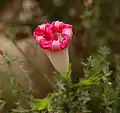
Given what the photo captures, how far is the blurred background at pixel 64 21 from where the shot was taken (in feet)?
3.43

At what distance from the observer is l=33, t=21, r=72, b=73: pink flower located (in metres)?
0.60

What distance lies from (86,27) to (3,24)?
0.37 m

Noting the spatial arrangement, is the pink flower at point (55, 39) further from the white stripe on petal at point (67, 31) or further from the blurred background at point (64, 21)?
the blurred background at point (64, 21)

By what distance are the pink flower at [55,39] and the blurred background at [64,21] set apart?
0.34m

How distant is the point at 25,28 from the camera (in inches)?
48.3

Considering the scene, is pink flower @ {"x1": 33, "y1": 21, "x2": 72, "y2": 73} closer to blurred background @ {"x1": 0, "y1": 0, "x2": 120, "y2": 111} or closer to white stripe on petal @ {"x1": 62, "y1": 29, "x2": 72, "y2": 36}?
white stripe on petal @ {"x1": 62, "y1": 29, "x2": 72, "y2": 36}

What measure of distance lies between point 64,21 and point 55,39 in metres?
0.54

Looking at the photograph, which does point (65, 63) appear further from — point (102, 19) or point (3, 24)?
point (3, 24)

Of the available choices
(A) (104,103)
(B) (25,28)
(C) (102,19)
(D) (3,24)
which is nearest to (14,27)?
(B) (25,28)

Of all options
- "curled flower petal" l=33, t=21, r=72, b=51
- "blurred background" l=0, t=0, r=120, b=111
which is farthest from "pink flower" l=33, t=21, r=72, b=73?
"blurred background" l=0, t=0, r=120, b=111

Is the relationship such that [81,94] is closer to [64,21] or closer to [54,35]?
[54,35]

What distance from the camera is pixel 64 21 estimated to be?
45.4 inches

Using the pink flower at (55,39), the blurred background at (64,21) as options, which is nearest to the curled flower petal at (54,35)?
the pink flower at (55,39)

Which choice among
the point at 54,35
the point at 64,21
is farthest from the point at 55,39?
the point at 64,21
